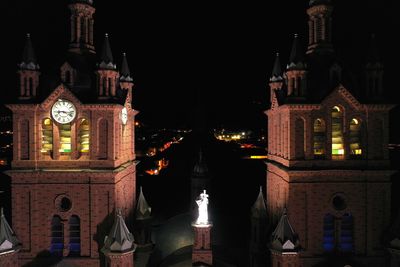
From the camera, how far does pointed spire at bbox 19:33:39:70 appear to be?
29.0 metres

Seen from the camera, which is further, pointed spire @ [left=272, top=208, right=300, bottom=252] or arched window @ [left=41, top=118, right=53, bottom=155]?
arched window @ [left=41, top=118, right=53, bottom=155]

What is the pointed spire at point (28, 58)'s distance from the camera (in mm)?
28984

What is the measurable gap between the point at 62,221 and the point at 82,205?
Answer: 1.74 meters

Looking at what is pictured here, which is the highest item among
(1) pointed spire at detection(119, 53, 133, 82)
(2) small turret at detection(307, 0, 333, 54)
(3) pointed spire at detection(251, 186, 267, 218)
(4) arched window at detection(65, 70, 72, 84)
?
(2) small turret at detection(307, 0, 333, 54)

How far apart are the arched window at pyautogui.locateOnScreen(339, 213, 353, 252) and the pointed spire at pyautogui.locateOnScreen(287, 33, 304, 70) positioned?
10646 mm

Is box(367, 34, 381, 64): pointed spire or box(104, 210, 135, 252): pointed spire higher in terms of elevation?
box(367, 34, 381, 64): pointed spire

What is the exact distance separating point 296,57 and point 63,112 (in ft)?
52.3

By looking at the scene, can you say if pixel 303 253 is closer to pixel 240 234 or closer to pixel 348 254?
pixel 348 254

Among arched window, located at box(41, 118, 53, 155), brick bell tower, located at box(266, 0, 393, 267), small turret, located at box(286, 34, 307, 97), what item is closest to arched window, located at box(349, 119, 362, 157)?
brick bell tower, located at box(266, 0, 393, 267)

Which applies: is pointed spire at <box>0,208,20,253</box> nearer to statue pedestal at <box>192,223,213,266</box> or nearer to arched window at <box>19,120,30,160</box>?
arched window at <box>19,120,30,160</box>

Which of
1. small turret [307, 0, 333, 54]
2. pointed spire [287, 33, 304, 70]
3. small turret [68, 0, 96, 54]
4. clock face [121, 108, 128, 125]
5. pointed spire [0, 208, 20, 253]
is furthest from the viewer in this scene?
clock face [121, 108, 128, 125]

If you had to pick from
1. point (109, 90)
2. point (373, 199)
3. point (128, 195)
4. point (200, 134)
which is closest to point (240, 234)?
point (128, 195)

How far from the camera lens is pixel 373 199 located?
94.9 ft

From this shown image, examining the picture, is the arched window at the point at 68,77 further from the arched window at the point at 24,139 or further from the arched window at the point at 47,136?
the arched window at the point at 24,139
